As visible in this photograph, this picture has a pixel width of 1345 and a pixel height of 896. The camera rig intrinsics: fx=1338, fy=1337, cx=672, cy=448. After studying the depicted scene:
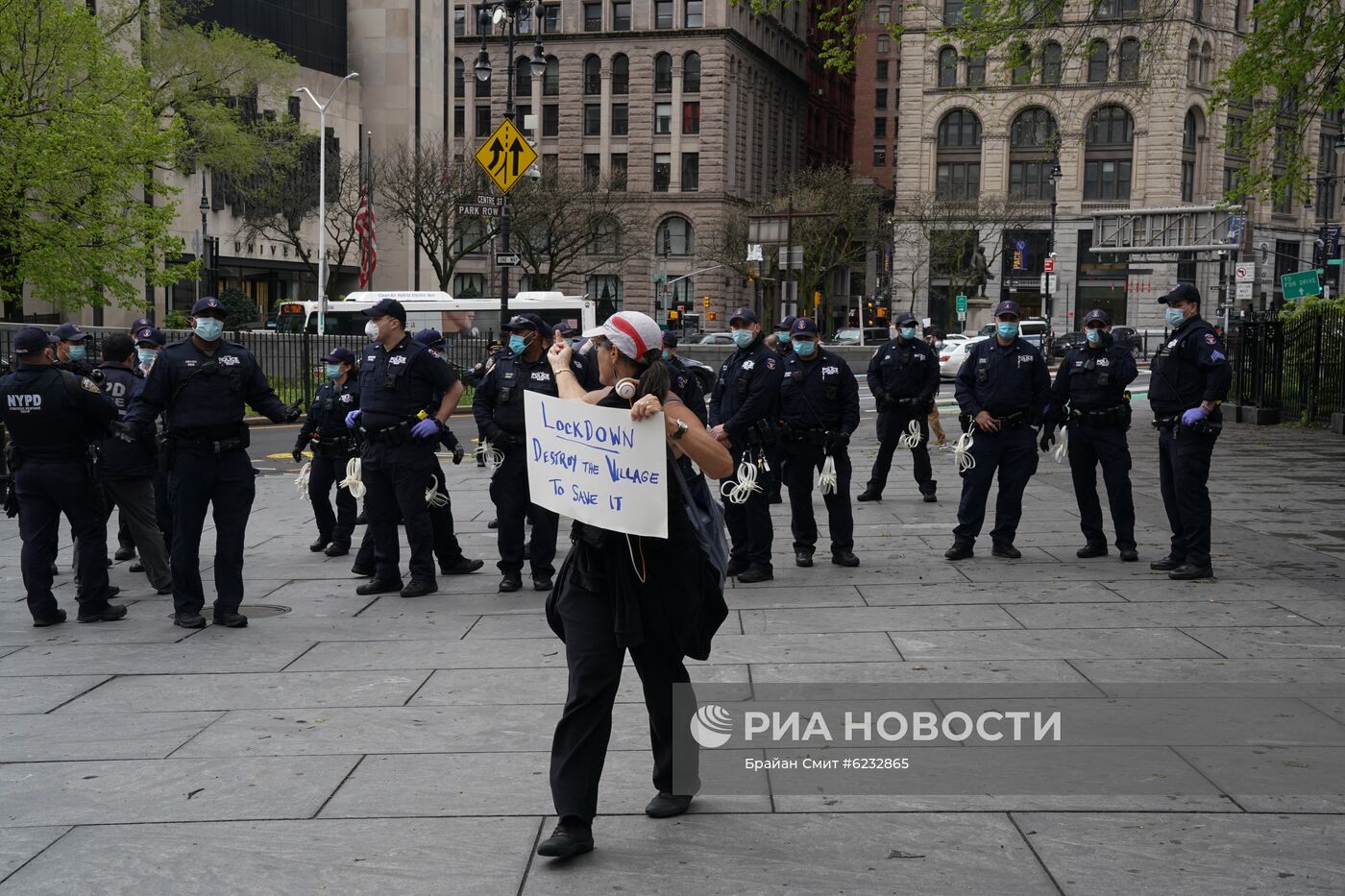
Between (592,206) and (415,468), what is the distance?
6571 cm

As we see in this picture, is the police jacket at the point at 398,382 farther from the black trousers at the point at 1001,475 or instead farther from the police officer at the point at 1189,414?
the police officer at the point at 1189,414

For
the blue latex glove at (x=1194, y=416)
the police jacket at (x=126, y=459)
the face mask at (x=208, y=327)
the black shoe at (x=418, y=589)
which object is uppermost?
the face mask at (x=208, y=327)

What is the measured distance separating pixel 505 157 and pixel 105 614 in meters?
11.2

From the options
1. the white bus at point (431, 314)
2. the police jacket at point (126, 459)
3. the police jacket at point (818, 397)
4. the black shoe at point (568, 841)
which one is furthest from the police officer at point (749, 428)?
the white bus at point (431, 314)

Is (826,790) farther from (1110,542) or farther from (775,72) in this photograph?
(775,72)

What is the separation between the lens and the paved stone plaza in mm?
4395

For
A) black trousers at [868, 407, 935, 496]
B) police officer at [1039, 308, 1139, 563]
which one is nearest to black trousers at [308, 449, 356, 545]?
black trousers at [868, 407, 935, 496]

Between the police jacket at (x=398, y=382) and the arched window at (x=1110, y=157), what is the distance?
7564 cm

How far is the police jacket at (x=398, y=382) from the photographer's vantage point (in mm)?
9258

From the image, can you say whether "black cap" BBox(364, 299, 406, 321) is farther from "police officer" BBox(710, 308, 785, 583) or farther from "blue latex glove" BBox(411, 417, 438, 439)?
"police officer" BBox(710, 308, 785, 583)

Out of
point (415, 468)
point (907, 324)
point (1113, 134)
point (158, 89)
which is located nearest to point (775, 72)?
point (1113, 134)

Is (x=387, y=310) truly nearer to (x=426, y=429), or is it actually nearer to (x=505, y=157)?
(x=426, y=429)

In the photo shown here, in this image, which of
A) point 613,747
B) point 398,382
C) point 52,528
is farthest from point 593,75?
point 613,747

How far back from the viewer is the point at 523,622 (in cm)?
851
